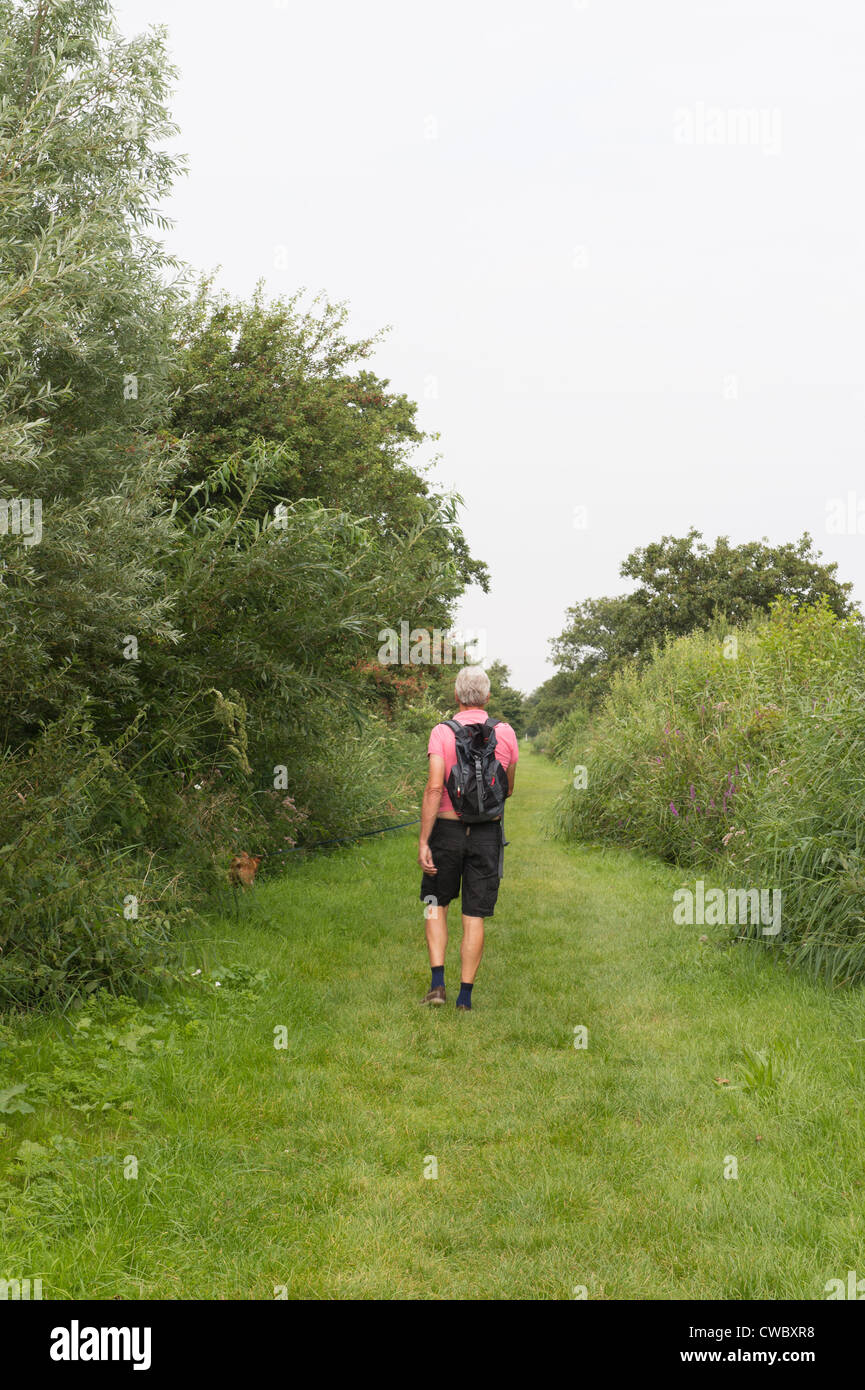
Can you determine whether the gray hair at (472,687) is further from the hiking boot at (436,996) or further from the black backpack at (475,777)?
the hiking boot at (436,996)

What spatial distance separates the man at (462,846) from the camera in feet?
20.2

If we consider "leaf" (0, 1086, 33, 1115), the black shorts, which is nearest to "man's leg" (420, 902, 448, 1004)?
the black shorts

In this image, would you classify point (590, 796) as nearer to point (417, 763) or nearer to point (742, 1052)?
point (417, 763)

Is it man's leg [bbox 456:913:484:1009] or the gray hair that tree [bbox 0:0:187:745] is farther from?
man's leg [bbox 456:913:484:1009]

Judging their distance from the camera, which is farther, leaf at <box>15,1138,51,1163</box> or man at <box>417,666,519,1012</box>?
man at <box>417,666,519,1012</box>

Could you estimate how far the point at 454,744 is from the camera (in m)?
6.20

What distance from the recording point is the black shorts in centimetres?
625

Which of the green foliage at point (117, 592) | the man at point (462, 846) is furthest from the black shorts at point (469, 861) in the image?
the green foliage at point (117, 592)

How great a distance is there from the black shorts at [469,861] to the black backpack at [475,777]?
0.41 feet

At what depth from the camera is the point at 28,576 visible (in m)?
5.00

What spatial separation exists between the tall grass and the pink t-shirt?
6.32ft

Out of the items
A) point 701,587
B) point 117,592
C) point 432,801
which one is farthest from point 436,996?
point 701,587

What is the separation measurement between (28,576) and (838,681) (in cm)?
572

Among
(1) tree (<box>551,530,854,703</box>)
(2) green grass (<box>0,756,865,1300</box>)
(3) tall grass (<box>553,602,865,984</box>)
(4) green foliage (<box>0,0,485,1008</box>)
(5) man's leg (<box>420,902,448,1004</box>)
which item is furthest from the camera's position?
(1) tree (<box>551,530,854,703</box>)
